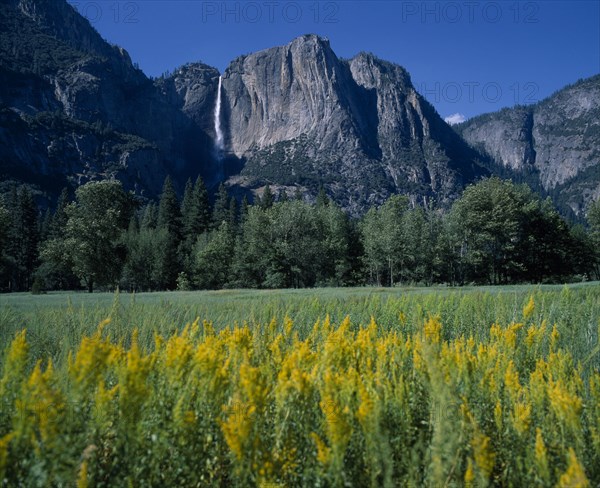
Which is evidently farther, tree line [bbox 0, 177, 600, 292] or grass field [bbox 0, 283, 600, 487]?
tree line [bbox 0, 177, 600, 292]

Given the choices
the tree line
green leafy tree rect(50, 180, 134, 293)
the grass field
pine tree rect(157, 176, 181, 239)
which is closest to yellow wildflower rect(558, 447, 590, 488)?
the grass field

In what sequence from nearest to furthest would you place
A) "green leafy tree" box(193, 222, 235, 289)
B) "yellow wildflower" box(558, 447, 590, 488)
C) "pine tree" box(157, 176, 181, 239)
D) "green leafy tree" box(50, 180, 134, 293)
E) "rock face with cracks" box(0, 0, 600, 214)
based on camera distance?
"yellow wildflower" box(558, 447, 590, 488) → "green leafy tree" box(50, 180, 134, 293) → "green leafy tree" box(193, 222, 235, 289) → "pine tree" box(157, 176, 181, 239) → "rock face with cracks" box(0, 0, 600, 214)

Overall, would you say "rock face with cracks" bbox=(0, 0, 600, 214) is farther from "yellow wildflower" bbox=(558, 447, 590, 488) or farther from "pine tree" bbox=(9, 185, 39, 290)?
"yellow wildflower" bbox=(558, 447, 590, 488)

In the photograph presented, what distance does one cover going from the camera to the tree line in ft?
145

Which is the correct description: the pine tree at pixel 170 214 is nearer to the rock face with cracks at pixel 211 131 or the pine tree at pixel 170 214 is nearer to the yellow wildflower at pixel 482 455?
the yellow wildflower at pixel 482 455

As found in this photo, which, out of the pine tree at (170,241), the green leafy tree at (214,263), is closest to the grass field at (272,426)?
the green leafy tree at (214,263)

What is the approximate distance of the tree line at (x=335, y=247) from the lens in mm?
44250

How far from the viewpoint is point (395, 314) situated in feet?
25.3

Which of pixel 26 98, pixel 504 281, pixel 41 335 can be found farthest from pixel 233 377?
pixel 26 98

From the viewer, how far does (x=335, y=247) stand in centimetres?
4969

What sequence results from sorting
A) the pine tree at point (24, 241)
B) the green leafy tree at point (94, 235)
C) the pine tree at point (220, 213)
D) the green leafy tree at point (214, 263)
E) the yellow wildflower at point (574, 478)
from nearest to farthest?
1. the yellow wildflower at point (574, 478)
2. the green leafy tree at point (94, 235)
3. the green leafy tree at point (214, 263)
4. the pine tree at point (24, 241)
5. the pine tree at point (220, 213)

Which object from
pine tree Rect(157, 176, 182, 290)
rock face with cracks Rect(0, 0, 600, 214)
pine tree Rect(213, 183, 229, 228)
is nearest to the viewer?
pine tree Rect(157, 176, 182, 290)

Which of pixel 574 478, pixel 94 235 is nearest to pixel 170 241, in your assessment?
pixel 94 235

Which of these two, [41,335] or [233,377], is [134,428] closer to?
[233,377]
